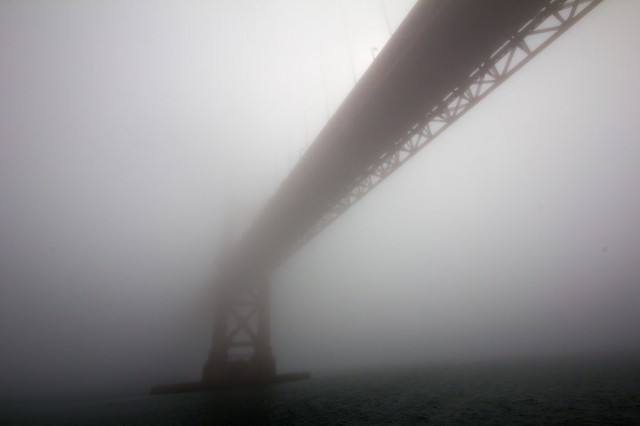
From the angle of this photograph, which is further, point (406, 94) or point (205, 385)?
point (205, 385)

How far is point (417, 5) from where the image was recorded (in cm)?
689

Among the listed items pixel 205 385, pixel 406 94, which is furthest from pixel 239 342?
pixel 406 94

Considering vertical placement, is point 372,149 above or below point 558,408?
above

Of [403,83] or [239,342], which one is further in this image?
[239,342]

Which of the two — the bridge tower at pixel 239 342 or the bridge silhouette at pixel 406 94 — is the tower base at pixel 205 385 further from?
the bridge silhouette at pixel 406 94

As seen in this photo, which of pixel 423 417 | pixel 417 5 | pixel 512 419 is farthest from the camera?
pixel 417 5

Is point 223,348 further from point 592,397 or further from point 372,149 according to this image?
point 592,397

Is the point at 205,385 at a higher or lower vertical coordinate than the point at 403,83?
lower

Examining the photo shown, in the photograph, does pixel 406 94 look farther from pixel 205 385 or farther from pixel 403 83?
pixel 205 385

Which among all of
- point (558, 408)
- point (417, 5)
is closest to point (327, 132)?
point (417, 5)

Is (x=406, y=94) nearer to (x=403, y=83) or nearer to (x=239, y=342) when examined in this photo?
(x=403, y=83)

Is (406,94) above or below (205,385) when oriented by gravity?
above

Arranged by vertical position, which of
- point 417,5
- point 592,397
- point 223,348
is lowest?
point 592,397

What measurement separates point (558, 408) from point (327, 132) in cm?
896
